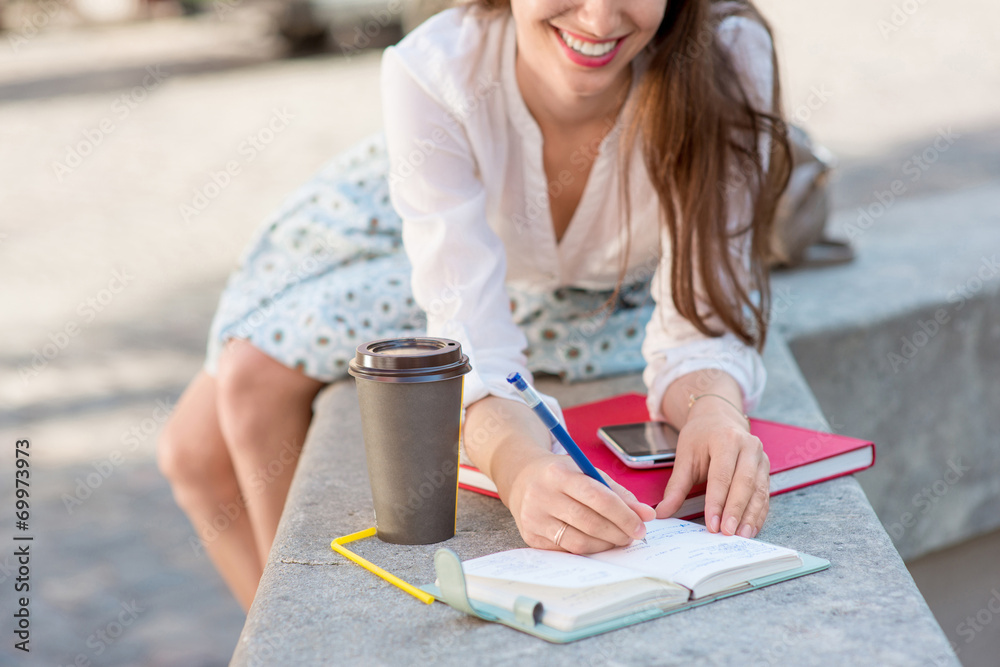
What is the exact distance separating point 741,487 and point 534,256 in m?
0.90

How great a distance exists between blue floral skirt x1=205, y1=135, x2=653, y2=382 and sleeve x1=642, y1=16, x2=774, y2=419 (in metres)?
0.28

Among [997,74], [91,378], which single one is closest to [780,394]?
[91,378]

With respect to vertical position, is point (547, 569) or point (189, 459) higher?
point (547, 569)

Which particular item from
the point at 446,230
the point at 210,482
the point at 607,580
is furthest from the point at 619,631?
the point at 210,482

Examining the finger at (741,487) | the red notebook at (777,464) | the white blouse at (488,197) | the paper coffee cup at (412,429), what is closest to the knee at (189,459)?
the white blouse at (488,197)

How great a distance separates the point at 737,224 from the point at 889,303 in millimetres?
882

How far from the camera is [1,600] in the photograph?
2.66 meters

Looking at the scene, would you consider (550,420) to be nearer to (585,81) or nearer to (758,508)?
(758,508)

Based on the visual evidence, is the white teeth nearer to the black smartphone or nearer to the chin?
the chin

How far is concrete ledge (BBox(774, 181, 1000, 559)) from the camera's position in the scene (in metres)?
2.55

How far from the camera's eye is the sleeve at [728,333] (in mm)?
1833

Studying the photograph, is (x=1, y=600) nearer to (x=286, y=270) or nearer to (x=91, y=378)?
(x=286, y=270)

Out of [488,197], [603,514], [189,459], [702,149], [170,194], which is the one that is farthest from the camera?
[170,194]

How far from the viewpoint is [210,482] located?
7.57ft
